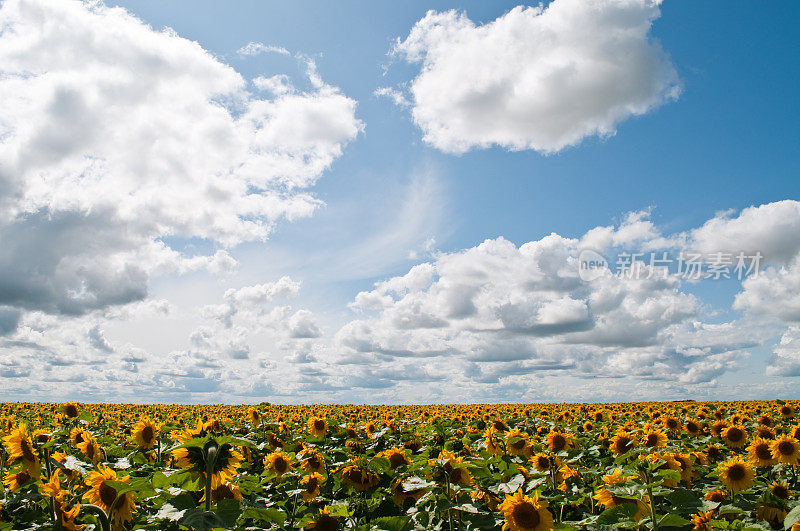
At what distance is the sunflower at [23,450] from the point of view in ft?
19.9

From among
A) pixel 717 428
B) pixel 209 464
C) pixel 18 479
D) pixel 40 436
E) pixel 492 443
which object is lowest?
pixel 717 428

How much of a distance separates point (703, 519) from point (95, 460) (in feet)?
31.9

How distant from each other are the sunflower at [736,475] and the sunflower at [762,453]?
2.66m

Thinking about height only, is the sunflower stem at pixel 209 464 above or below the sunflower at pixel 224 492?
above

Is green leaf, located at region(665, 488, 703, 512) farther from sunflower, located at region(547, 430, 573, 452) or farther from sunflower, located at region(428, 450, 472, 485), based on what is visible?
sunflower, located at region(547, 430, 573, 452)

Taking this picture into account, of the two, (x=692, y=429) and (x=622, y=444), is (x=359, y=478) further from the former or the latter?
(x=692, y=429)

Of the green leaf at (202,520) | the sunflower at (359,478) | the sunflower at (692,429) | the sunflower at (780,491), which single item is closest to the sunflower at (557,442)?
the sunflower at (780,491)

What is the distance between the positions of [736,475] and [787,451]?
295 cm

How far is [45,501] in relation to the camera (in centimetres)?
536

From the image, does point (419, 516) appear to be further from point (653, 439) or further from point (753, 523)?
point (653, 439)

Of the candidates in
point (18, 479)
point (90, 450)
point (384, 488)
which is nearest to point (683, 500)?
point (384, 488)

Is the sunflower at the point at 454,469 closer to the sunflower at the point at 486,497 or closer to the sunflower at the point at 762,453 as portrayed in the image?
the sunflower at the point at 486,497

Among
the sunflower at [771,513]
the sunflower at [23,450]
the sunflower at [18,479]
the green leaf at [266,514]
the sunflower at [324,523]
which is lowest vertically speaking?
the sunflower at [771,513]

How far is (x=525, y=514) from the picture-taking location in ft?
17.7
